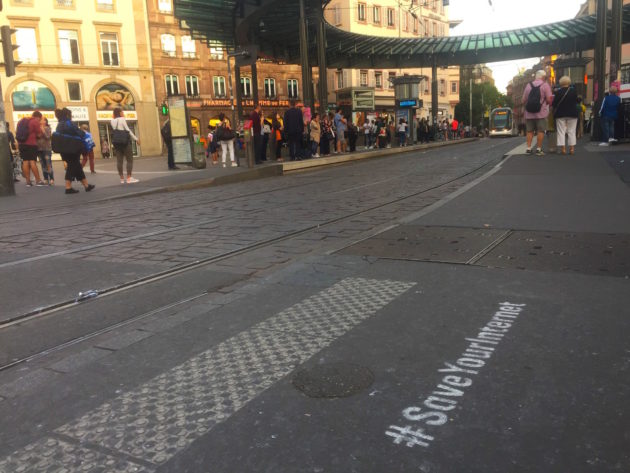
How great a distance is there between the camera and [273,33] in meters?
30.6

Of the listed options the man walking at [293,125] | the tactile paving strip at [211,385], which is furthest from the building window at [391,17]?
the tactile paving strip at [211,385]

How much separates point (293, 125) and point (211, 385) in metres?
16.3

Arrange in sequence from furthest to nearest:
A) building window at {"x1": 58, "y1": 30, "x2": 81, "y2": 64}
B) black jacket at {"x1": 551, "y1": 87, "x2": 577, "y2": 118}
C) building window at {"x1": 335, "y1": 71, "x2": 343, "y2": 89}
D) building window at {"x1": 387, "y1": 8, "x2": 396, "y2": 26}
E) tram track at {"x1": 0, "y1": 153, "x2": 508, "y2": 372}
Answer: building window at {"x1": 387, "y1": 8, "x2": 396, "y2": 26} < building window at {"x1": 335, "y1": 71, "x2": 343, "y2": 89} < building window at {"x1": 58, "y1": 30, "x2": 81, "y2": 64} < black jacket at {"x1": 551, "y1": 87, "x2": 577, "y2": 118} < tram track at {"x1": 0, "y1": 153, "x2": 508, "y2": 372}

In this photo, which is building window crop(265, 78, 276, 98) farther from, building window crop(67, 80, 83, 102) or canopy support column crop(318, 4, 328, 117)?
canopy support column crop(318, 4, 328, 117)

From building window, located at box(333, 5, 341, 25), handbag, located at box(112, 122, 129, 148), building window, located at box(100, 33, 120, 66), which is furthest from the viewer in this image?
building window, located at box(333, 5, 341, 25)

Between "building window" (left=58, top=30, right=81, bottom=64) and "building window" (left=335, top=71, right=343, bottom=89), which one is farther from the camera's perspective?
"building window" (left=335, top=71, right=343, bottom=89)

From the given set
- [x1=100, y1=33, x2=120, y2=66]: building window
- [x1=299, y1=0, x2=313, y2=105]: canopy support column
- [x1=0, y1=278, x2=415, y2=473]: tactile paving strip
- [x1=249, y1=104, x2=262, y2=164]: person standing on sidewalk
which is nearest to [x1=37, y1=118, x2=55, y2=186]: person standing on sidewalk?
[x1=249, y1=104, x2=262, y2=164]: person standing on sidewalk

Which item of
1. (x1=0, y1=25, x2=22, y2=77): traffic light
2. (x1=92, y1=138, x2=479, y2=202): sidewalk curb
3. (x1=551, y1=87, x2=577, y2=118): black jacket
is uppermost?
(x1=0, y1=25, x2=22, y2=77): traffic light

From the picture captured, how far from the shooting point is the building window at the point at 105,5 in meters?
41.3

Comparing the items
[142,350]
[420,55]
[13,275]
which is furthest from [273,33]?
[142,350]

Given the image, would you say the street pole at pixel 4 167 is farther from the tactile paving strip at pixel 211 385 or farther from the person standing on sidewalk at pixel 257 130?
the tactile paving strip at pixel 211 385

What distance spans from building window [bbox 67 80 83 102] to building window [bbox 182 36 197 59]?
30.8 feet

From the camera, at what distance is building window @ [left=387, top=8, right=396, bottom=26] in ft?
201

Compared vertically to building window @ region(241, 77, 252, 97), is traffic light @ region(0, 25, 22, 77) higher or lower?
lower
